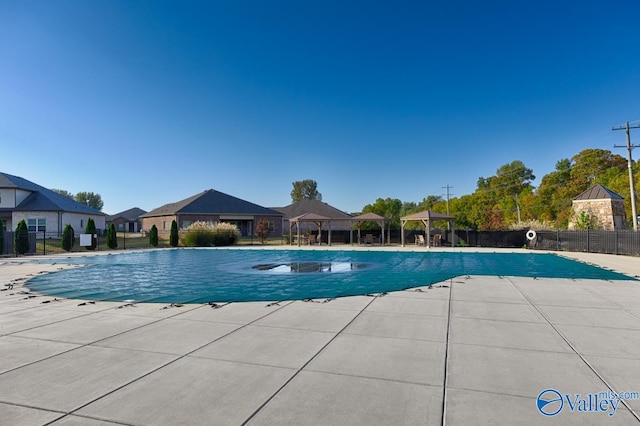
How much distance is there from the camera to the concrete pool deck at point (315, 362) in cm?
273

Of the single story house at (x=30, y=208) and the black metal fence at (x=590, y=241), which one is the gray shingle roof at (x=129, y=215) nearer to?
the single story house at (x=30, y=208)

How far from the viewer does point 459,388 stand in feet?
10.3

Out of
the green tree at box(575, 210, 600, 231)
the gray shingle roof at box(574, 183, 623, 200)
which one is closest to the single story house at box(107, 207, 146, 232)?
the green tree at box(575, 210, 600, 231)

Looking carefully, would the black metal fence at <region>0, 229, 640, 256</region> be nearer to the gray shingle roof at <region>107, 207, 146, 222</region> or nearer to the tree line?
the tree line

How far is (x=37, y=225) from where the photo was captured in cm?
3066

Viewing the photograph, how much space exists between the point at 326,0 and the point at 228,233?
18755 mm

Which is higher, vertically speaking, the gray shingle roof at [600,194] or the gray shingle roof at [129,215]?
the gray shingle roof at [129,215]

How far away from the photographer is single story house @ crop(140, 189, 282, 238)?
36.6m

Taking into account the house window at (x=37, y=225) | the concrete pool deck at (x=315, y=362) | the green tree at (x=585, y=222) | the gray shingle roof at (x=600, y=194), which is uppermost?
the gray shingle roof at (x=600, y=194)

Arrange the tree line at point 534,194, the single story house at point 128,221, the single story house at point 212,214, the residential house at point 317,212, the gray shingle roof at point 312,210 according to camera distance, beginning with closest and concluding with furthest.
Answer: the single story house at point 212,214 < the tree line at point 534,194 < the residential house at point 317,212 < the gray shingle roof at point 312,210 < the single story house at point 128,221

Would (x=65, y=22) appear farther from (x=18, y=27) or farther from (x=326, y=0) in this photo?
(x=326, y=0)

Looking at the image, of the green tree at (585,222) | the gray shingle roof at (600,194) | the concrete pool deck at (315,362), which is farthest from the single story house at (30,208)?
the gray shingle roof at (600,194)

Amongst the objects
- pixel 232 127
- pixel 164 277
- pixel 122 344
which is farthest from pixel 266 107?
pixel 122 344

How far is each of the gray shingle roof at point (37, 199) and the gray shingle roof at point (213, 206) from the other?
320 inches
